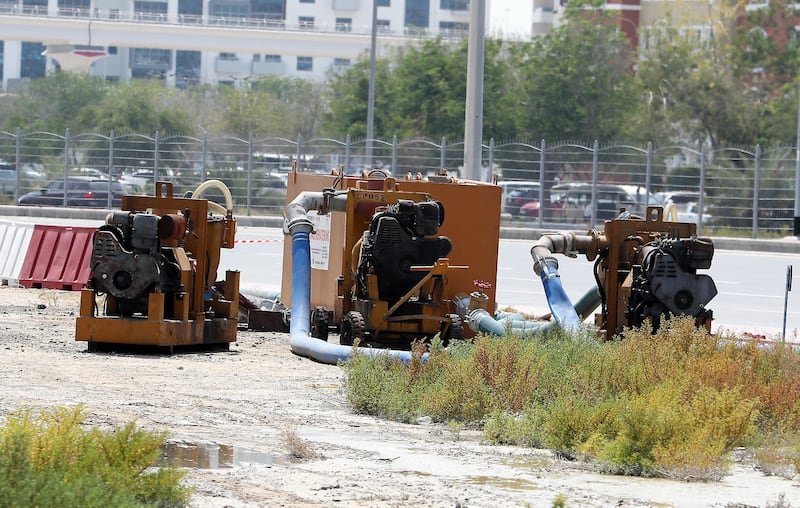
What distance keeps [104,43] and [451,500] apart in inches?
3846

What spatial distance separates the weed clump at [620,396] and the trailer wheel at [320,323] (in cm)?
313

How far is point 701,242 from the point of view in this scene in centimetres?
1567

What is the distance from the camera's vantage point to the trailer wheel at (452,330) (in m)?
16.3

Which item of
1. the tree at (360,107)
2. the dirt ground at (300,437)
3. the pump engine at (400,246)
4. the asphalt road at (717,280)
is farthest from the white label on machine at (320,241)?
the tree at (360,107)

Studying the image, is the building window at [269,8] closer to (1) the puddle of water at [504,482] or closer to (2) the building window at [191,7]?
(2) the building window at [191,7]

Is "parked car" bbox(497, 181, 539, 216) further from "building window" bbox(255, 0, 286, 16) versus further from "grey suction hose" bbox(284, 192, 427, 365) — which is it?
"building window" bbox(255, 0, 286, 16)

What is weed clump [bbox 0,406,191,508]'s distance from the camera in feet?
23.2

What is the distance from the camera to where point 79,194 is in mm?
46875

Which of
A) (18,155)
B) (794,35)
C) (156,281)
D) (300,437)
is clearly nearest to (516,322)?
(156,281)

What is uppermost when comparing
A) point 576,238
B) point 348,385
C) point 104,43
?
point 104,43

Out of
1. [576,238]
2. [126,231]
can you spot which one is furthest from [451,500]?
[576,238]

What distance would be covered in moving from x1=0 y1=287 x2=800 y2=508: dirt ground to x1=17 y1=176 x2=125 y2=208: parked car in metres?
31.5

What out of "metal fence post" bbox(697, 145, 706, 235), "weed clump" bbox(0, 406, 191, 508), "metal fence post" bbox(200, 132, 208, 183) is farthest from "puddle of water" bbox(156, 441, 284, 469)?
"metal fence post" bbox(200, 132, 208, 183)

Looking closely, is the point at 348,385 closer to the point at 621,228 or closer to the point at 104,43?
the point at 621,228
